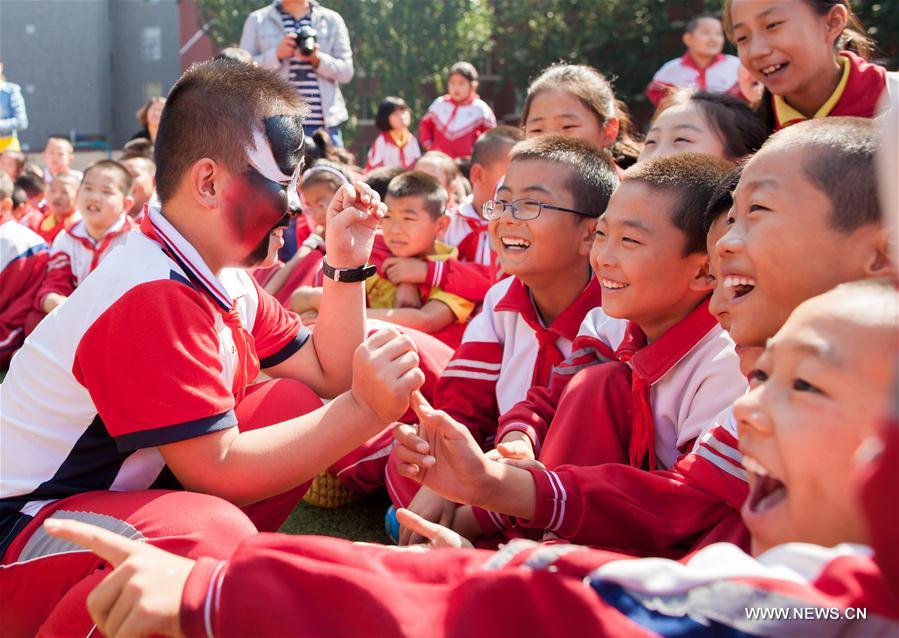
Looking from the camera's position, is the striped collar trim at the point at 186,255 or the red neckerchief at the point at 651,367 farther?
the red neckerchief at the point at 651,367

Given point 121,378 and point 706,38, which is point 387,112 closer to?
point 706,38

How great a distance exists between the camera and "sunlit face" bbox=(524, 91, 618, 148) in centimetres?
371

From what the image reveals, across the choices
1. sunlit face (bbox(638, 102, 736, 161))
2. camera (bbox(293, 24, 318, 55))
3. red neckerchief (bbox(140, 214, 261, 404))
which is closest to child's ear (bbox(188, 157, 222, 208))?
red neckerchief (bbox(140, 214, 261, 404))

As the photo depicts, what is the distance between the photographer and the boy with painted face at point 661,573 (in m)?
0.96

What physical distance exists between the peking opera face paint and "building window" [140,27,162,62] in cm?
2757

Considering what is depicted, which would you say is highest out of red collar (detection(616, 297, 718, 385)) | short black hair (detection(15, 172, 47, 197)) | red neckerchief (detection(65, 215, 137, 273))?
red collar (detection(616, 297, 718, 385))

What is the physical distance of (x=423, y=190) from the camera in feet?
13.6

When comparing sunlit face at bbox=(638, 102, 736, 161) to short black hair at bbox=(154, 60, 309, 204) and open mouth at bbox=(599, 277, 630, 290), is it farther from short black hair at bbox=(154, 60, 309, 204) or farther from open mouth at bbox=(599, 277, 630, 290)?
short black hair at bbox=(154, 60, 309, 204)

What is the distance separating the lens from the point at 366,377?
1.81 m

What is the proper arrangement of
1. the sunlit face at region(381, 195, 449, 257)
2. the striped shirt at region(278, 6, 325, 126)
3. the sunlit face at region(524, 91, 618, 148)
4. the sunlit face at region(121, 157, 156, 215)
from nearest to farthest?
the sunlit face at region(524, 91, 618, 148)
the sunlit face at region(381, 195, 449, 257)
the striped shirt at region(278, 6, 325, 126)
the sunlit face at region(121, 157, 156, 215)

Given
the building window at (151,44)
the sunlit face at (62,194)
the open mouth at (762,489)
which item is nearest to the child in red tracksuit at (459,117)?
the sunlit face at (62,194)

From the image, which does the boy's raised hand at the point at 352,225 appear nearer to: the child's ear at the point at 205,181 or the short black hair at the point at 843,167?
the child's ear at the point at 205,181

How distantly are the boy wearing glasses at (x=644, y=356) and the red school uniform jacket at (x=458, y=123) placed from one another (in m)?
6.96

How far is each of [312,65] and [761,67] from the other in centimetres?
348
